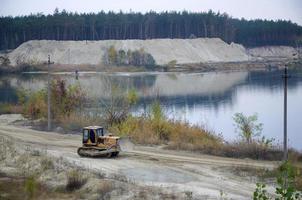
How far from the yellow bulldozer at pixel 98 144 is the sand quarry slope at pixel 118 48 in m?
105

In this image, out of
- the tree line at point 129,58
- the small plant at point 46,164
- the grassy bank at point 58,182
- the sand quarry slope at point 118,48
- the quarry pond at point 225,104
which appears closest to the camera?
the grassy bank at point 58,182

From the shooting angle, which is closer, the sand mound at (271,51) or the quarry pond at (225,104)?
the quarry pond at (225,104)

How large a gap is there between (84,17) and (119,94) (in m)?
116

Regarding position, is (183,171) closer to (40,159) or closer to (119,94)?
(40,159)

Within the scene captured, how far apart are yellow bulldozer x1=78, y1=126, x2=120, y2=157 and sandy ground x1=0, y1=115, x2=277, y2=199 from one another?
35cm

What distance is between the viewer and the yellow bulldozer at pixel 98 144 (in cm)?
2534

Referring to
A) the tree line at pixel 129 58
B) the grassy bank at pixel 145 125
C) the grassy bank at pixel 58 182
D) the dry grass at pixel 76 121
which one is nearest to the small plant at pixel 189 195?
the grassy bank at pixel 58 182

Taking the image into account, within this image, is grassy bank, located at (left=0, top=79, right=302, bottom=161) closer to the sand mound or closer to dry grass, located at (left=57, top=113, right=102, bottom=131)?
dry grass, located at (left=57, top=113, right=102, bottom=131)

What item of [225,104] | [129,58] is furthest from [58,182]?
[129,58]

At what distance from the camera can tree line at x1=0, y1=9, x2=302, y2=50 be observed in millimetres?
147250

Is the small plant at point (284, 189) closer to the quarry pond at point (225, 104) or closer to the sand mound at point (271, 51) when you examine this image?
the quarry pond at point (225, 104)

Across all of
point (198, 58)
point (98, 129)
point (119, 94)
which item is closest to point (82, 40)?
point (198, 58)

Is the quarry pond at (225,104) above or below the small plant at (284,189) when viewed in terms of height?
below

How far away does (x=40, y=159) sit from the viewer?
24266 mm
